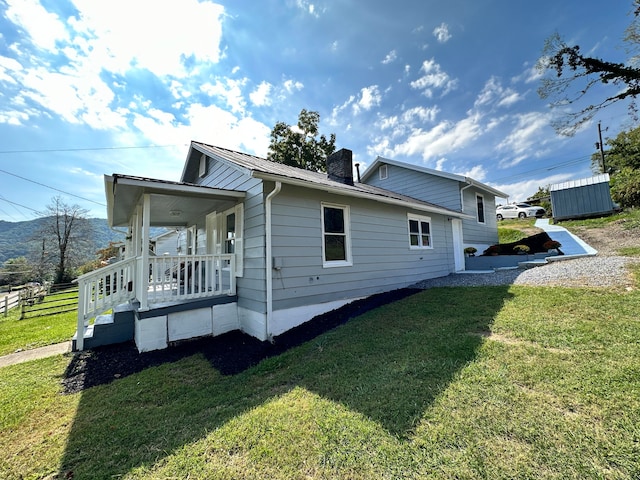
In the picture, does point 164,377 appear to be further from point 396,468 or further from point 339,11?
point 339,11

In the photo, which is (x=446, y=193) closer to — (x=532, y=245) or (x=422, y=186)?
(x=422, y=186)

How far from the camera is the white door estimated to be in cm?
1136

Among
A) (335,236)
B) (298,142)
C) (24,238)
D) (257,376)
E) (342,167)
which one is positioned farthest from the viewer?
(24,238)

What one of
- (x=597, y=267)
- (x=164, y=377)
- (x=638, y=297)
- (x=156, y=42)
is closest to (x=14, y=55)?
(x=156, y=42)

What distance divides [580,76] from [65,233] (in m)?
39.0

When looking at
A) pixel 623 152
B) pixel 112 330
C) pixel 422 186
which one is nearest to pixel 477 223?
pixel 422 186

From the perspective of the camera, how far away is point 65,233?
26031 mm

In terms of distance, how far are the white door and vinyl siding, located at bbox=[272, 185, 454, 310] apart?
1.89m

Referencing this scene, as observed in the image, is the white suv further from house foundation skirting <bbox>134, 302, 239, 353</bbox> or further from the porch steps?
the porch steps

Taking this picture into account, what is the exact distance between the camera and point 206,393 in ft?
12.0

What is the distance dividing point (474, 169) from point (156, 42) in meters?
19.1

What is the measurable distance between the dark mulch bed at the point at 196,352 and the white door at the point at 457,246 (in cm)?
722

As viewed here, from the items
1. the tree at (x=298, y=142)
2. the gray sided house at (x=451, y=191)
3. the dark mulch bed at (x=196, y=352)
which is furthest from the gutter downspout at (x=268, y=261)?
the tree at (x=298, y=142)

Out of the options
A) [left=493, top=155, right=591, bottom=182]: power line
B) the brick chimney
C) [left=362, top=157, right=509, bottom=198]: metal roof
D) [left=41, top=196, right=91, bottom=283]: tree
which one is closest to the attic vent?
the brick chimney
